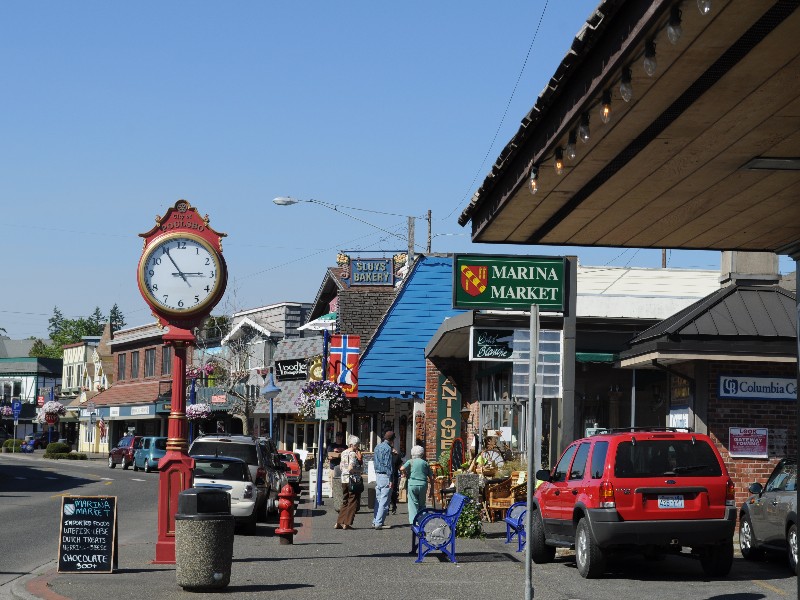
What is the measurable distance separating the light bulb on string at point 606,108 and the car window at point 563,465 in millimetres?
8660

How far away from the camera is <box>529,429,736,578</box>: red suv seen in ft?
46.6

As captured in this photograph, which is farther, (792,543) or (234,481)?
Answer: (234,481)

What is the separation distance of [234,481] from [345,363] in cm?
1598

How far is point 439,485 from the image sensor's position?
26.5 m

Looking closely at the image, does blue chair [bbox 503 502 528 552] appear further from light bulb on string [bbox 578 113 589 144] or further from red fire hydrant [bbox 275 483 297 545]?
light bulb on string [bbox 578 113 589 144]

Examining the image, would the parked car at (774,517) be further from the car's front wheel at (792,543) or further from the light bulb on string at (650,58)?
the light bulb on string at (650,58)

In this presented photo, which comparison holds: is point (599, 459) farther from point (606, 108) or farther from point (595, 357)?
point (595, 357)

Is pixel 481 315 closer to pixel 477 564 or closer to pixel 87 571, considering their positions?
pixel 477 564

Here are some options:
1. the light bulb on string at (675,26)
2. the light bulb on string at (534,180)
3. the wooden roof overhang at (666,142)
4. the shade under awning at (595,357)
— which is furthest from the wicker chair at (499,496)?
the light bulb on string at (675,26)

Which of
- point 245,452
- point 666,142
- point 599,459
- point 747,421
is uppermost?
point 666,142

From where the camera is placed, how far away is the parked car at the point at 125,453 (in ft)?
191

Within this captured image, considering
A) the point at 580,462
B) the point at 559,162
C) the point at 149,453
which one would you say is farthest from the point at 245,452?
the point at 149,453

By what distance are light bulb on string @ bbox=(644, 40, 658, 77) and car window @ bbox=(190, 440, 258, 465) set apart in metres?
18.7

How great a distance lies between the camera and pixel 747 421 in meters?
19.7
